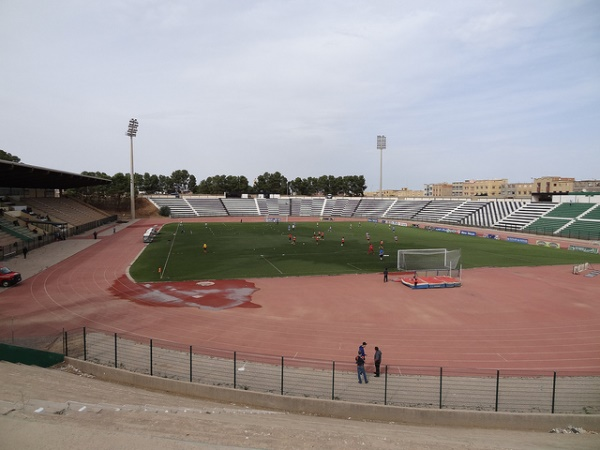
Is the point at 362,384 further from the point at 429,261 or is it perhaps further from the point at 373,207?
the point at 373,207

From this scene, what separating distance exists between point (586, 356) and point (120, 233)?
208 feet

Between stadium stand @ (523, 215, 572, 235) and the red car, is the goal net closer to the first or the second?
the red car

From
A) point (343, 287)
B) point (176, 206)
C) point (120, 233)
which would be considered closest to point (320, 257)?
point (343, 287)

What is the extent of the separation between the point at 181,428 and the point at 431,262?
31.9 metres

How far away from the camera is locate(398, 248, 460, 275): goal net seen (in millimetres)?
33781

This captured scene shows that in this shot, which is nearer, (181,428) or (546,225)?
(181,428)

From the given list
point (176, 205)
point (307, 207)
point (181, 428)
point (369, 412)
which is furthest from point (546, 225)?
point (176, 205)

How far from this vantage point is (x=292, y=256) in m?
41.6

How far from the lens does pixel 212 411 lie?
10766 millimetres

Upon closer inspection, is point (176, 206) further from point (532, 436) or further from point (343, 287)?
point (532, 436)

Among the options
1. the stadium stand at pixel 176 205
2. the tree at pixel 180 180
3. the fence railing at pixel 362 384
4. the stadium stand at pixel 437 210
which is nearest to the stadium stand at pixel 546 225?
the stadium stand at pixel 437 210

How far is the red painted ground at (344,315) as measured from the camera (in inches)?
656

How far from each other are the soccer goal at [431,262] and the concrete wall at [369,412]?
2146 cm

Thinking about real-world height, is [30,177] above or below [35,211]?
above
